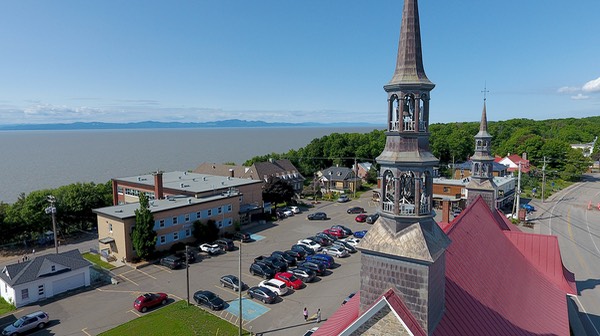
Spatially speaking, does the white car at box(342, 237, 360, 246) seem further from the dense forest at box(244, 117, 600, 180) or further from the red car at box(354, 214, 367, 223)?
the dense forest at box(244, 117, 600, 180)

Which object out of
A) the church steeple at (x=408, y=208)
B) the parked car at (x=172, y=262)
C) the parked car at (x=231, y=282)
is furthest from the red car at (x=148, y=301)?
the church steeple at (x=408, y=208)

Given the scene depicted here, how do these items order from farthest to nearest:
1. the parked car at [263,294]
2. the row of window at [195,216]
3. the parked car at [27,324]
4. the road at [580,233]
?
the row of window at [195,216] → the road at [580,233] → the parked car at [263,294] → the parked car at [27,324]

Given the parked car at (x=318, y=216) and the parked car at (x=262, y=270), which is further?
the parked car at (x=318, y=216)

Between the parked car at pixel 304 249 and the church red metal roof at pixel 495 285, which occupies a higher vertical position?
the church red metal roof at pixel 495 285

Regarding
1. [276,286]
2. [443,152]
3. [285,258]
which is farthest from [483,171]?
Result: [443,152]

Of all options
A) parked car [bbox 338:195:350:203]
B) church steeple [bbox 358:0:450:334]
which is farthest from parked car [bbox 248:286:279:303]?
parked car [bbox 338:195:350:203]

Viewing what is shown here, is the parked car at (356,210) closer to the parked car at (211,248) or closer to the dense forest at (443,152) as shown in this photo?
the parked car at (211,248)

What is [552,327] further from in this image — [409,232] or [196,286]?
[196,286]
